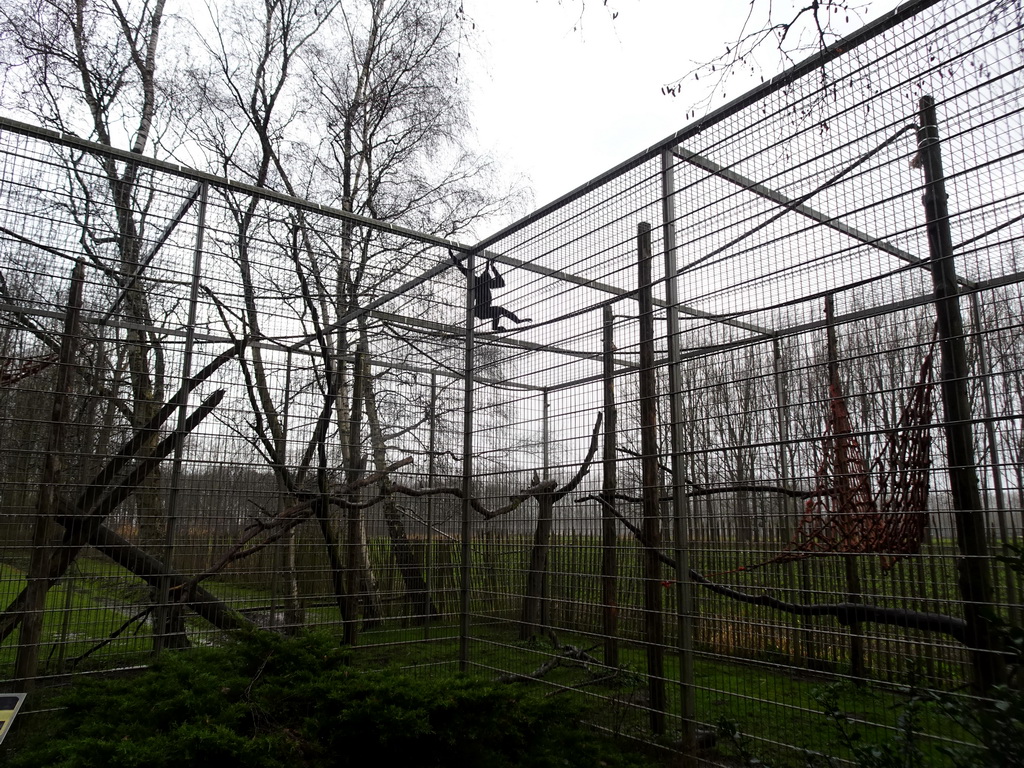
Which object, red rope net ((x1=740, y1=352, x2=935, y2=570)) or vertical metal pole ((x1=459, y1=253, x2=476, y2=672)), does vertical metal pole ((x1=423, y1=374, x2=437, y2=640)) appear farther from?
red rope net ((x1=740, y1=352, x2=935, y2=570))

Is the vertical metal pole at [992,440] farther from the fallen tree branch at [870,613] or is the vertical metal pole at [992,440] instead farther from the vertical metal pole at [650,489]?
the vertical metal pole at [650,489]

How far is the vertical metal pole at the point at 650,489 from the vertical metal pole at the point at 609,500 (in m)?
0.28

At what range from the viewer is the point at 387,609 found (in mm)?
5043

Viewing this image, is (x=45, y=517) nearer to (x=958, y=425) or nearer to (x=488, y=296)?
(x=488, y=296)

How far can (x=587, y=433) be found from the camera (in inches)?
173

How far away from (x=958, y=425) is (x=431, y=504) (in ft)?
11.9

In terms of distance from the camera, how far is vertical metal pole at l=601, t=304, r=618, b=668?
4.29m

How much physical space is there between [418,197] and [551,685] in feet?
28.9

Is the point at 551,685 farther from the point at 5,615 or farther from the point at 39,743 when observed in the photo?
the point at 5,615

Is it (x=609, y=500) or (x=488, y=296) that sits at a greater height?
(x=488, y=296)

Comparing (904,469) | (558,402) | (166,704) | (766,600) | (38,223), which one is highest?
(38,223)

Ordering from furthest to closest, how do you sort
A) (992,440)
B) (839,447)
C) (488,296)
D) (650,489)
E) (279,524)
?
(488,296) → (279,524) → (650,489) → (839,447) → (992,440)

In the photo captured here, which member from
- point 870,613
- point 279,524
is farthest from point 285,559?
point 870,613

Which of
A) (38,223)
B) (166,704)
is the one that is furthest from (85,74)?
(166,704)
